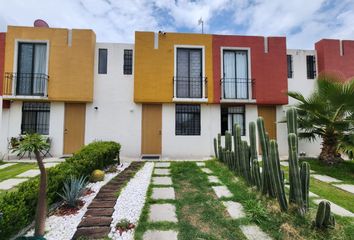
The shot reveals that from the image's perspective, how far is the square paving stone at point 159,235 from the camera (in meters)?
3.74

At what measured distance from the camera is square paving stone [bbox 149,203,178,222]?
4.46m

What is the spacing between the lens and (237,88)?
13.3 meters

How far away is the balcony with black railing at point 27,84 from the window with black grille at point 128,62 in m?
4.13

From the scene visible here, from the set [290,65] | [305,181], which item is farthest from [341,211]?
[290,65]

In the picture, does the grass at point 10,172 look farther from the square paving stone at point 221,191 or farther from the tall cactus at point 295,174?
the tall cactus at point 295,174

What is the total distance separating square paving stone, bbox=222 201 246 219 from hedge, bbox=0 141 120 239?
367cm

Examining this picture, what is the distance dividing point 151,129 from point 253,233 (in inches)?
371

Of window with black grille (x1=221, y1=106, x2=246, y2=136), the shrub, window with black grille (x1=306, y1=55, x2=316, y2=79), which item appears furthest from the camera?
window with black grille (x1=306, y1=55, x2=316, y2=79)

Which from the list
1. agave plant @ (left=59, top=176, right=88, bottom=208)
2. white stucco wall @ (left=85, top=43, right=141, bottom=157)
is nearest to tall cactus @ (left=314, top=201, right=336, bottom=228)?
agave plant @ (left=59, top=176, right=88, bottom=208)

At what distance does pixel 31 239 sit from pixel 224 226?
3083mm

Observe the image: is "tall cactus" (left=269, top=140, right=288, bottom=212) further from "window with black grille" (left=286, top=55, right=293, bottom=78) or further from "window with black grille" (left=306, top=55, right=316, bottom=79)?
"window with black grille" (left=306, top=55, right=316, bottom=79)

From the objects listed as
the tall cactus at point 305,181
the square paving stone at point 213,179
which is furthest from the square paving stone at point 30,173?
the tall cactus at point 305,181

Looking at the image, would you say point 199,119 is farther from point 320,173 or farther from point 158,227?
point 158,227

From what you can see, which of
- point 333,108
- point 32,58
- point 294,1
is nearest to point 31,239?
point 333,108
